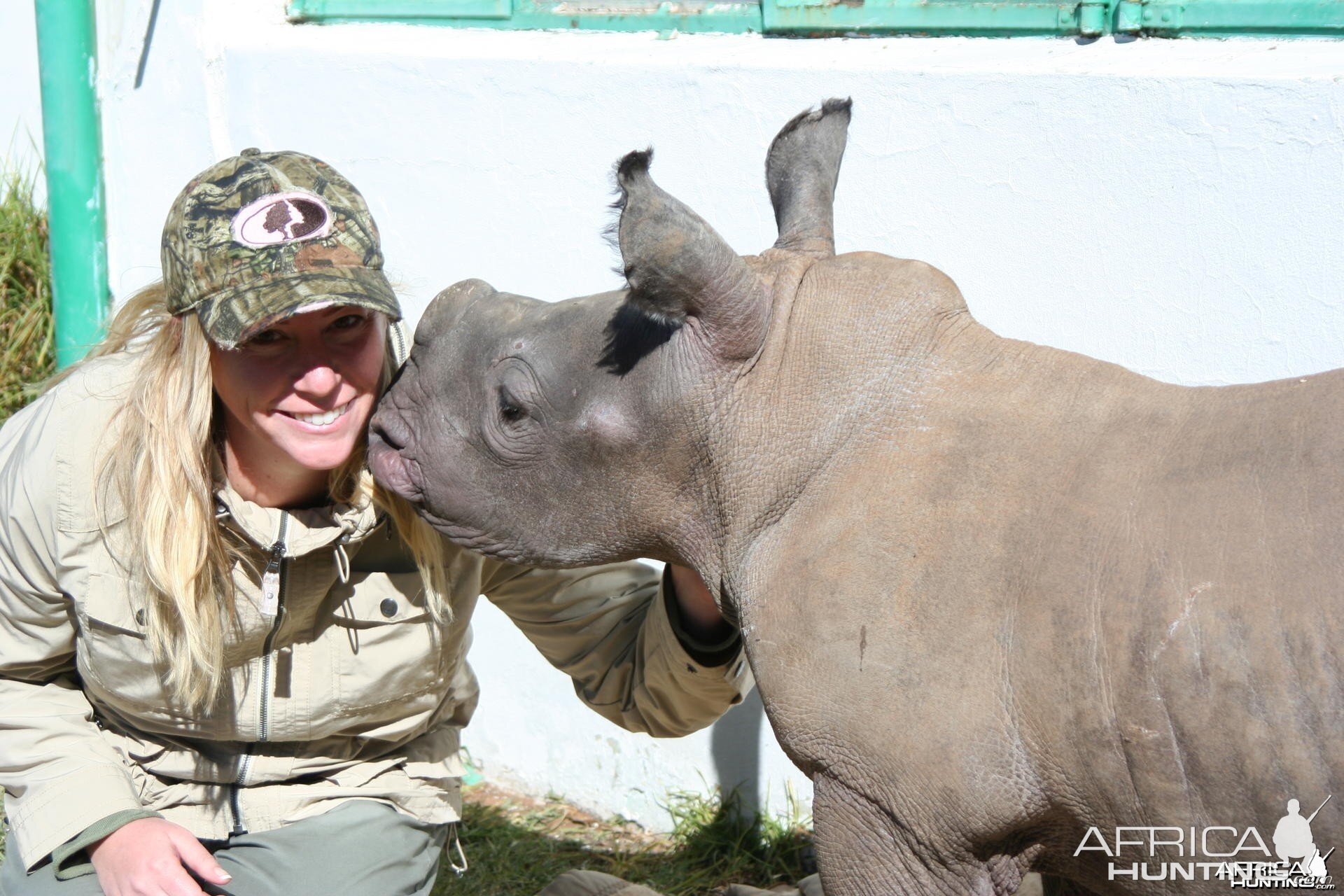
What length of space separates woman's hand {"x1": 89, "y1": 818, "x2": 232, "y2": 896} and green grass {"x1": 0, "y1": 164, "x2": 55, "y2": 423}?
11.8 ft

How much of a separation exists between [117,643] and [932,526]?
186 cm

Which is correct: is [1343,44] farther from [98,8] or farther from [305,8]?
[98,8]

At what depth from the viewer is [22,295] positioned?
250 inches

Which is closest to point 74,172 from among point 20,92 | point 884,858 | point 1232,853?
point 20,92

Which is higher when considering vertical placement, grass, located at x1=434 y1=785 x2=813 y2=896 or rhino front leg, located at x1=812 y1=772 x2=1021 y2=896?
rhino front leg, located at x1=812 y1=772 x2=1021 y2=896

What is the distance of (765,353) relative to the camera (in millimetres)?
2562

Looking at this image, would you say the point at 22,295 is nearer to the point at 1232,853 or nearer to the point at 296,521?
the point at 296,521

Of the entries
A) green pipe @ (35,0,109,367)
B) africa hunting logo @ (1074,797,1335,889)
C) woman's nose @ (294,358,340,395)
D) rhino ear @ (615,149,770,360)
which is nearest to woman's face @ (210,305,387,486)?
woman's nose @ (294,358,340,395)

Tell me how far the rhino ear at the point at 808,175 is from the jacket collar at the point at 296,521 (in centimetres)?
113

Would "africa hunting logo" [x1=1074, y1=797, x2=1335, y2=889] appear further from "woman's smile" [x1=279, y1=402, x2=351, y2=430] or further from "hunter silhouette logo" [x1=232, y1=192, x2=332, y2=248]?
"hunter silhouette logo" [x1=232, y1=192, x2=332, y2=248]

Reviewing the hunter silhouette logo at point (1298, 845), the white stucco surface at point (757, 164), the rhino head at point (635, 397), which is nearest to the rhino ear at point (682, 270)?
the rhino head at point (635, 397)

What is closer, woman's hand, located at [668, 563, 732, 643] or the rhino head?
the rhino head

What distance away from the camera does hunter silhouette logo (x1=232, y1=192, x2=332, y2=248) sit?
291 cm

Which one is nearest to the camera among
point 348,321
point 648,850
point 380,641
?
point 348,321
